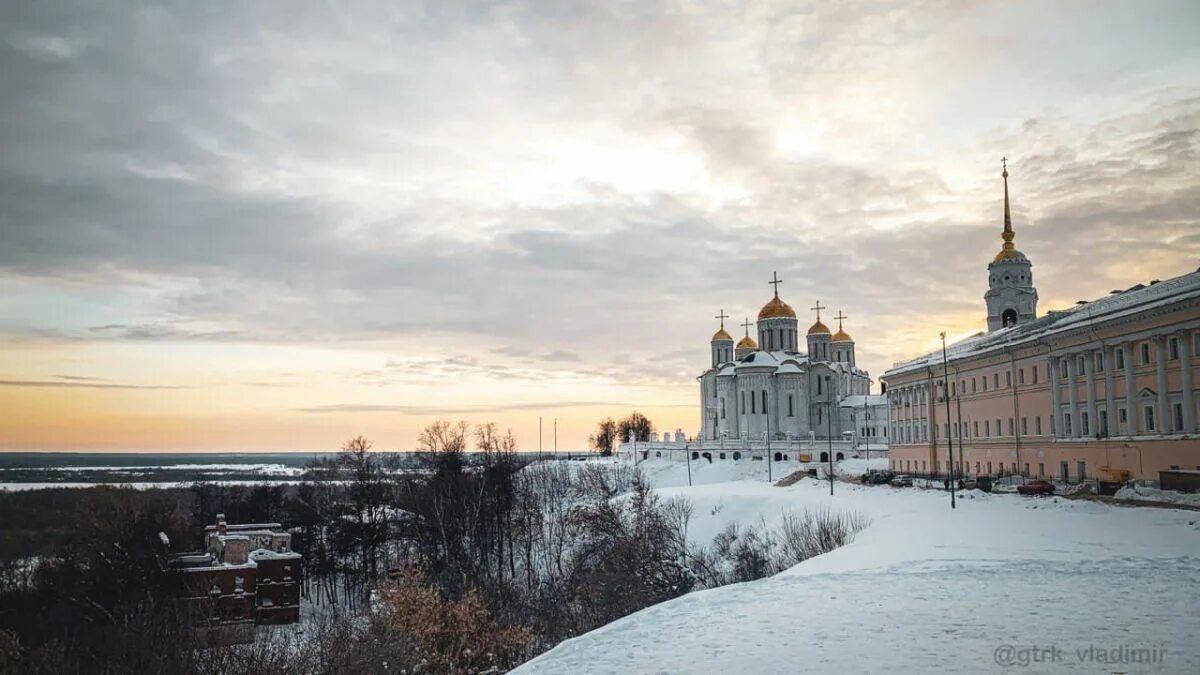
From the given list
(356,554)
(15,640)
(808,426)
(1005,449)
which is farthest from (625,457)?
(15,640)

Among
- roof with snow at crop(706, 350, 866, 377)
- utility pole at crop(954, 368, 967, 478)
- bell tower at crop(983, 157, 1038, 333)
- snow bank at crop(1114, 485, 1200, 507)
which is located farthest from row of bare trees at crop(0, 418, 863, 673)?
bell tower at crop(983, 157, 1038, 333)

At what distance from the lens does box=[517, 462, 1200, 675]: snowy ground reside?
15133 mm

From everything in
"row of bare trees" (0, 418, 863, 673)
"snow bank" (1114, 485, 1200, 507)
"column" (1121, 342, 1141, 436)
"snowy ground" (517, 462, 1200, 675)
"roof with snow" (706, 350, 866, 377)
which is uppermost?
"roof with snow" (706, 350, 866, 377)

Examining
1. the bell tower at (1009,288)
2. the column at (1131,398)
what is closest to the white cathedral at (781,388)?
the bell tower at (1009,288)

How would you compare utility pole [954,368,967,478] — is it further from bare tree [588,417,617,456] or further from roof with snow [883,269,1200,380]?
bare tree [588,417,617,456]

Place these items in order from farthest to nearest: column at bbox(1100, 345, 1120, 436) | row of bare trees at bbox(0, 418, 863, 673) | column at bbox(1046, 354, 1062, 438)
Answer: column at bbox(1046, 354, 1062, 438) < column at bbox(1100, 345, 1120, 436) < row of bare trees at bbox(0, 418, 863, 673)

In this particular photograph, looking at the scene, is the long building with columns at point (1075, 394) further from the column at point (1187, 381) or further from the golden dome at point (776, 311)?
the golden dome at point (776, 311)

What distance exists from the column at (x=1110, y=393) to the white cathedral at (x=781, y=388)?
189 ft

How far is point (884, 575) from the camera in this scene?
79.8 feet

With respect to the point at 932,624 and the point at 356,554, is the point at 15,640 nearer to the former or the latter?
the point at 932,624

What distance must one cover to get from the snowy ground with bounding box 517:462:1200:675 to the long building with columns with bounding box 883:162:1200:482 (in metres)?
12.4

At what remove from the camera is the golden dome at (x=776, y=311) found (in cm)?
12366

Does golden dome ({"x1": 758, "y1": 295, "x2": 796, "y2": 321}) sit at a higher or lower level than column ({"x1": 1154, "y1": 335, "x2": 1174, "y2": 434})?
higher

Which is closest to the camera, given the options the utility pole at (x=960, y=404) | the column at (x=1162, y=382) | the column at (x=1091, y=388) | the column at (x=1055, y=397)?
the column at (x=1162, y=382)
